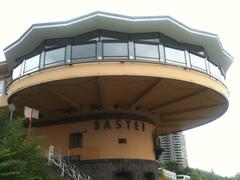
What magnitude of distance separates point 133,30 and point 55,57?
4.69 meters

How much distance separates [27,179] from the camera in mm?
12211

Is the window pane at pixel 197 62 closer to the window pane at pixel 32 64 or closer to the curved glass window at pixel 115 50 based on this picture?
the curved glass window at pixel 115 50

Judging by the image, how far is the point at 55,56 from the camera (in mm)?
19234

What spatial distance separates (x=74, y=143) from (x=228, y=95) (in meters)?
10.6

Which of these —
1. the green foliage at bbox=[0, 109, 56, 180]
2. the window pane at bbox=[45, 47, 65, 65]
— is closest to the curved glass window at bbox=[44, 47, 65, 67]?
the window pane at bbox=[45, 47, 65, 65]

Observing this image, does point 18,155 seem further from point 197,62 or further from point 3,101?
point 3,101

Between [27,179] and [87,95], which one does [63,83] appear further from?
[27,179]

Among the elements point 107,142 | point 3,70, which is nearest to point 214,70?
point 107,142

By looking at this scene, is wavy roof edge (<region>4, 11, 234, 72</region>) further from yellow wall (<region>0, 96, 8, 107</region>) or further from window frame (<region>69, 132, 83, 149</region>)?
window frame (<region>69, 132, 83, 149</region>)

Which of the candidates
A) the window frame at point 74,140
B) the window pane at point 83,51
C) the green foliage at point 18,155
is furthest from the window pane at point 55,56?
the window frame at point 74,140

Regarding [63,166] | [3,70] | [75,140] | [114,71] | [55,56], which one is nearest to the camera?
[114,71]

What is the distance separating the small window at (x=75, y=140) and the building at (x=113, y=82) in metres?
0.07

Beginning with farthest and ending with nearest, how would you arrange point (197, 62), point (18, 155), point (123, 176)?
point (123, 176), point (197, 62), point (18, 155)

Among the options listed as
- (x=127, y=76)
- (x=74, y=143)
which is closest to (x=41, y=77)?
(x=127, y=76)
